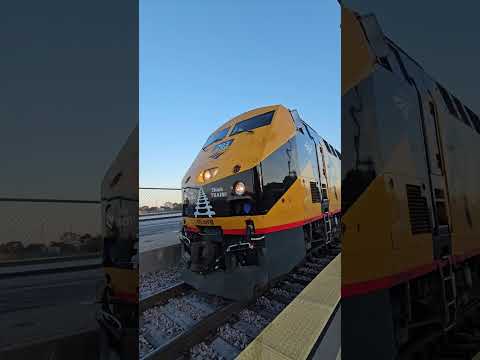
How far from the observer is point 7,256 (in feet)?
2.11

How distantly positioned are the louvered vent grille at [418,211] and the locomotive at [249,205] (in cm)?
233

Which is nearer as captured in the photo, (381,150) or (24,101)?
(24,101)

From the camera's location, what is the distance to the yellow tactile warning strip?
209 cm

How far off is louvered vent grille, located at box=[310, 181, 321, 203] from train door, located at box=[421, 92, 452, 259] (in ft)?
10.0

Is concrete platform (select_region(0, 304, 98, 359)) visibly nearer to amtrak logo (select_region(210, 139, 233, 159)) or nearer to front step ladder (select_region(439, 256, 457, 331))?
front step ladder (select_region(439, 256, 457, 331))

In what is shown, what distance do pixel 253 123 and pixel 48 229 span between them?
406 cm

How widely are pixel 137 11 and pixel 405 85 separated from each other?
1490 mm

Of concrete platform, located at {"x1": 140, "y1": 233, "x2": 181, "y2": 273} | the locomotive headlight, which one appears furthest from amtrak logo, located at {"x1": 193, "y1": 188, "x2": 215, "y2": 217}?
concrete platform, located at {"x1": 140, "y1": 233, "x2": 181, "y2": 273}

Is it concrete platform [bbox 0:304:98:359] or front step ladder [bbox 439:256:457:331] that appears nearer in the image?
concrete platform [bbox 0:304:98:359]

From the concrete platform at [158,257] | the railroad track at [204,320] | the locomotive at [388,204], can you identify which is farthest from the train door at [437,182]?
the concrete platform at [158,257]

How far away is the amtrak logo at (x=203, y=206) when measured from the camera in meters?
4.34

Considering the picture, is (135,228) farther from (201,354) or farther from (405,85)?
(201,354)

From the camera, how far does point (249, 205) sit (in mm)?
3965

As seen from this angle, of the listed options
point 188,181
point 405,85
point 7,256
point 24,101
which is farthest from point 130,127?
point 188,181
